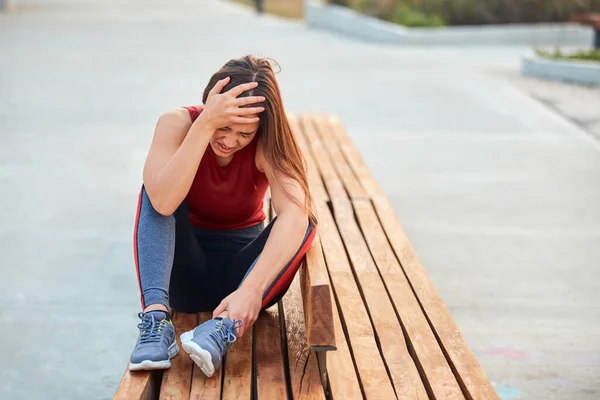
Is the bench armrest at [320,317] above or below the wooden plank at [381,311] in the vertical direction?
above

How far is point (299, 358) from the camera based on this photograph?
8.59 ft

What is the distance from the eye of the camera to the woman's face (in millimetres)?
2848

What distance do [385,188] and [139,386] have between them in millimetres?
3705

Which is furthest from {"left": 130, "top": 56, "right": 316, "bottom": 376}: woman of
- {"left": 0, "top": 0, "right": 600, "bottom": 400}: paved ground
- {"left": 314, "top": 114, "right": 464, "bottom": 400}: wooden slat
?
{"left": 0, "top": 0, "right": 600, "bottom": 400}: paved ground

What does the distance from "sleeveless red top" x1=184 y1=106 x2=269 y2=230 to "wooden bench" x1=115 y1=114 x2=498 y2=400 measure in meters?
0.36

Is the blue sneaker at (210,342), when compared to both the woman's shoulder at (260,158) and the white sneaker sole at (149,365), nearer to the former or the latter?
the white sneaker sole at (149,365)

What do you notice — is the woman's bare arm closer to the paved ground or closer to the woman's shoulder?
the woman's shoulder

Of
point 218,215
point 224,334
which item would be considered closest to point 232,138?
point 218,215

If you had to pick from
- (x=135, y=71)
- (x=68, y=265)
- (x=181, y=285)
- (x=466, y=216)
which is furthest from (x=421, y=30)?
(x=181, y=285)

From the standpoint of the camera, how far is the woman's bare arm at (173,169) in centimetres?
281

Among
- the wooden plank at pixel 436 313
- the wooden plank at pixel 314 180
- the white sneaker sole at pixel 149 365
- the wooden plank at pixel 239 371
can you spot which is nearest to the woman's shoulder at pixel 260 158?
the wooden plank at pixel 239 371

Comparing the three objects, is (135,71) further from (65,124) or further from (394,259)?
(394,259)

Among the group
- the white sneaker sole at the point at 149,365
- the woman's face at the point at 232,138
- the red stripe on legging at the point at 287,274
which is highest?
the woman's face at the point at 232,138

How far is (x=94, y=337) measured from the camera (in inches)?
141
